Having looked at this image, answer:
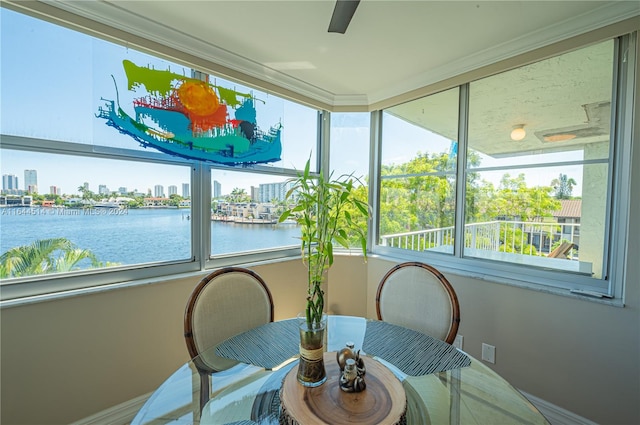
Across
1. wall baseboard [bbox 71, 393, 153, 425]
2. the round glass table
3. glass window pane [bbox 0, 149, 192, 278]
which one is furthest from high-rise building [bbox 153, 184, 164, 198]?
wall baseboard [bbox 71, 393, 153, 425]

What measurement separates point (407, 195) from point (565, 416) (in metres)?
1.90

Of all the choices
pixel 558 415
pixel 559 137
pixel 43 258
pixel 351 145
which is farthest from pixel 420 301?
pixel 43 258

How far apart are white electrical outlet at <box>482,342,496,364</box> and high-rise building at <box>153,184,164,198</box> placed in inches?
104

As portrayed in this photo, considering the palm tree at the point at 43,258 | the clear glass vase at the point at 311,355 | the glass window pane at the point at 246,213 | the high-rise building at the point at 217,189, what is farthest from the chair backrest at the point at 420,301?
the palm tree at the point at 43,258

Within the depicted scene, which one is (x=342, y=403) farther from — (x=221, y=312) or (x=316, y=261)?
(x=221, y=312)

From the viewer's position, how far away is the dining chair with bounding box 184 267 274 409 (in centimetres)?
129

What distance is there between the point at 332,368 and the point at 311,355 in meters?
0.17

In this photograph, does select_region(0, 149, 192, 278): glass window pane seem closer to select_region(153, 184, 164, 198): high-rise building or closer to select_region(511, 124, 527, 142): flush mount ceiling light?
select_region(153, 184, 164, 198): high-rise building

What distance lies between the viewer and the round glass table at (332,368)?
0.94 m

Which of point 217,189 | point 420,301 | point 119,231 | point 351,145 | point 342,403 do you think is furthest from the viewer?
point 351,145

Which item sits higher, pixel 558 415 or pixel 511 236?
pixel 511 236

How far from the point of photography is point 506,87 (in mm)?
2061

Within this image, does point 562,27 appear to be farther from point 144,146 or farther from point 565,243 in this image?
point 144,146

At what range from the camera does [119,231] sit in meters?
1.79
